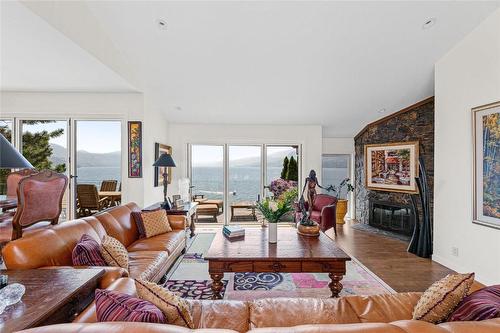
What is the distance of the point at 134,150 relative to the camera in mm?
4320

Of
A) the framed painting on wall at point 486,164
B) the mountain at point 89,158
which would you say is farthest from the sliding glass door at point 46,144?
the framed painting on wall at point 486,164

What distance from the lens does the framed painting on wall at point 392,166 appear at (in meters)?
4.91

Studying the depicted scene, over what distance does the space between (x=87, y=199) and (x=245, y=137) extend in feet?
11.4

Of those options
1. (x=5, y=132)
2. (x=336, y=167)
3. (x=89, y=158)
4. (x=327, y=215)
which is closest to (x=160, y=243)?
(x=89, y=158)

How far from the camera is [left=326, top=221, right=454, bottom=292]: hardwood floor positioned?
9.89 ft

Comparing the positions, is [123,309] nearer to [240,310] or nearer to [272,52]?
[240,310]

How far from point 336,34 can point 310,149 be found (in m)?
3.18

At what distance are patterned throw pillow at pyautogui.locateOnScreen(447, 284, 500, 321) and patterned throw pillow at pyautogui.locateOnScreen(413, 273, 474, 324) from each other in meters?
0.03

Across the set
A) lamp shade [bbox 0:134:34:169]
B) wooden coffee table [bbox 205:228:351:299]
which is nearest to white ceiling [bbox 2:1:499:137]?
lamp shade [bbox 0:134:34:169]

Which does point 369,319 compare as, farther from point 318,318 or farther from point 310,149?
point 310,149

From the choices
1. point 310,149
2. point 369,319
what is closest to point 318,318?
point 369,319

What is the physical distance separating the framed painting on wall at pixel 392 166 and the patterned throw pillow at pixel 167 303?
5.08 m

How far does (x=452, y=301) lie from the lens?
116 cm

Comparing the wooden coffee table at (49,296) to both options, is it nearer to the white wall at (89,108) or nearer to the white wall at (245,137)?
the white wall at (89,108)
